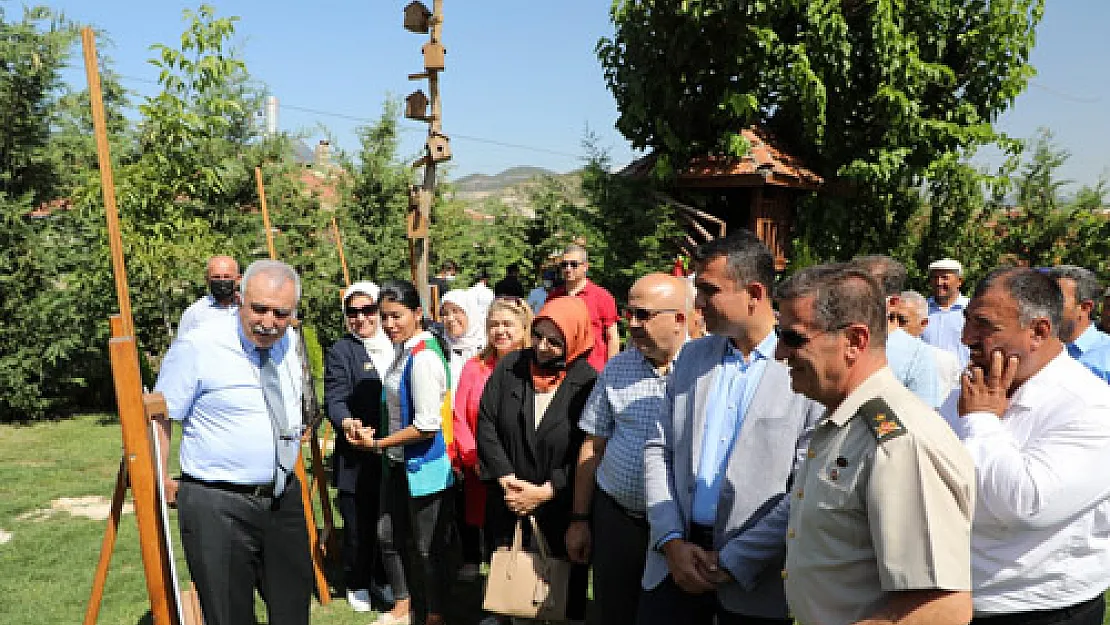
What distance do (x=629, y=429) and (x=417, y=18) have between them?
4.13 m

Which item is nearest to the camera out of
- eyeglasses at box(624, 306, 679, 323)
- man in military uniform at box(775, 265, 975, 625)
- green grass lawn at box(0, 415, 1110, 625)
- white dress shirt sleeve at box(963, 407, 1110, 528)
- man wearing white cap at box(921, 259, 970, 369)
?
man in military uniform at box(775, 265, 975, 625)

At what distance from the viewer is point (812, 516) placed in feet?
5.79

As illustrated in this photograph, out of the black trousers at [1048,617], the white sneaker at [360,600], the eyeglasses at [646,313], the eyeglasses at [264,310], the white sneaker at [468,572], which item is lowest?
the white sneaker at [468,572]

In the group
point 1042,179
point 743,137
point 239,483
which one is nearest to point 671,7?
point 743,137

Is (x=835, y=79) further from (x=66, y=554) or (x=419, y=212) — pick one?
(x=66, y=554)

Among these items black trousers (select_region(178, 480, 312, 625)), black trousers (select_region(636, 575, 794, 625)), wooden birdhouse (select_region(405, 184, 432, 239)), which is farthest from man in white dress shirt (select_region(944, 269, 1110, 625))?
wooden birdhouse (select_region(405, 184, 432, 239))

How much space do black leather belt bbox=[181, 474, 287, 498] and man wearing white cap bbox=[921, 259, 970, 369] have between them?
5.56 metres

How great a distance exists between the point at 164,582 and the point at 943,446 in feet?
8.23

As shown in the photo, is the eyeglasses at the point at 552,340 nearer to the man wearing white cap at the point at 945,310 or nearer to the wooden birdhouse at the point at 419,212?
the wooden birdhouse at the point at 419,212

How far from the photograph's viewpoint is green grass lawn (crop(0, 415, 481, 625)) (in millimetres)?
4766

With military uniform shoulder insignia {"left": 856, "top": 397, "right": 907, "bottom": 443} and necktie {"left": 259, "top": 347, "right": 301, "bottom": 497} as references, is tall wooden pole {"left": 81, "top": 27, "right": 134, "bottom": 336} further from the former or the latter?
military uniform shoulder insignia {"left": 856, "top": 397, "right": 907, "bottom": 443}

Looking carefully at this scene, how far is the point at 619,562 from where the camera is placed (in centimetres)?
319

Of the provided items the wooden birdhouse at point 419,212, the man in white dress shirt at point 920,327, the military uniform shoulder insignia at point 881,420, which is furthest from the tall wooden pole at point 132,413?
the man in white dress shirt at point 920,327

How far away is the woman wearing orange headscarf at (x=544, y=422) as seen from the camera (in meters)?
3.90
